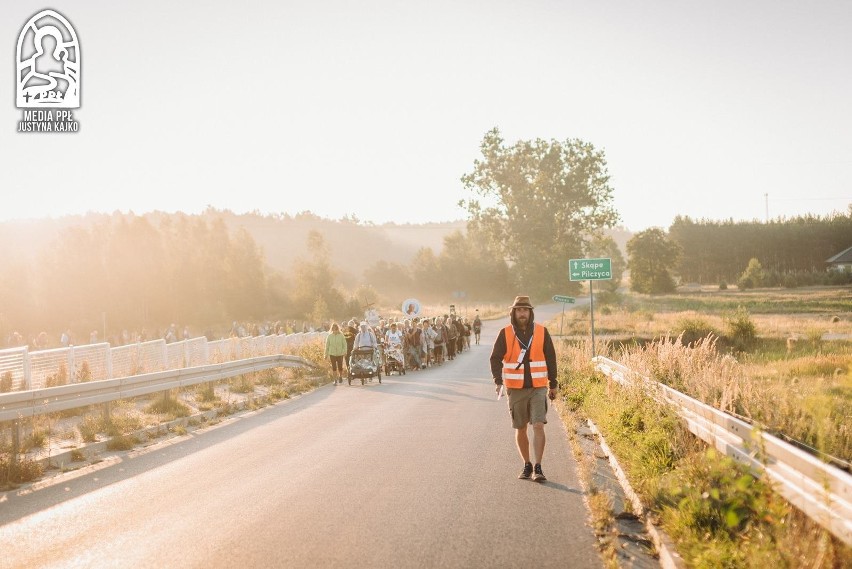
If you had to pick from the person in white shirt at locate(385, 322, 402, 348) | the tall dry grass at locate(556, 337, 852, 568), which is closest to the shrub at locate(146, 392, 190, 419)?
the tall dry grass at locate(556, 337, 852, 568)

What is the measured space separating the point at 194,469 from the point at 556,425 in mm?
6004

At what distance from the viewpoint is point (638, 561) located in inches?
218

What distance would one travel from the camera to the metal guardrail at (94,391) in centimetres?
1008

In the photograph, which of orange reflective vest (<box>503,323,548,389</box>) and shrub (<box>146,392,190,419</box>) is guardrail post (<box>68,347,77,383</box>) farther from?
orange reflective vest (<box>503,323,548,389</box>)

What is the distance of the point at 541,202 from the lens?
8062cm

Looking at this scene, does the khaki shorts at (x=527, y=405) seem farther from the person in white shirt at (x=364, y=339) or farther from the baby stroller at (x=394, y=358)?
the baby stroller at (x=394, y=358)

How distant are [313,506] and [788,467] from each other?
4092mm

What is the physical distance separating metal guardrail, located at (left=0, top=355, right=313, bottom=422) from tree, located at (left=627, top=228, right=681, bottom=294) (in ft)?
275

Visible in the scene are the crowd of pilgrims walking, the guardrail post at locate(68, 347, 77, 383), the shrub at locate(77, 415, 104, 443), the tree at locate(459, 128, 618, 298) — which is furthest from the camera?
the tree at locate(459, 128, 618, 298)

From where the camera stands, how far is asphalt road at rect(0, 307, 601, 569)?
18.8ft

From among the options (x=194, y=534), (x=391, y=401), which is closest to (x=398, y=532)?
(x=194, y=534)

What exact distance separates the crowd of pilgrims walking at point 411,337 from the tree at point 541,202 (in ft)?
151

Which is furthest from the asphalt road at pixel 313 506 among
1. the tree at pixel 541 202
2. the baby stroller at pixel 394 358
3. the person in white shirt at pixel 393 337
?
the tree at pixel 541 202

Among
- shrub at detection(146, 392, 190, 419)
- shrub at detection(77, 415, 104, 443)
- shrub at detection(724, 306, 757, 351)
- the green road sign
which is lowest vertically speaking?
shrub at detection(724, 306, 757, 351)
